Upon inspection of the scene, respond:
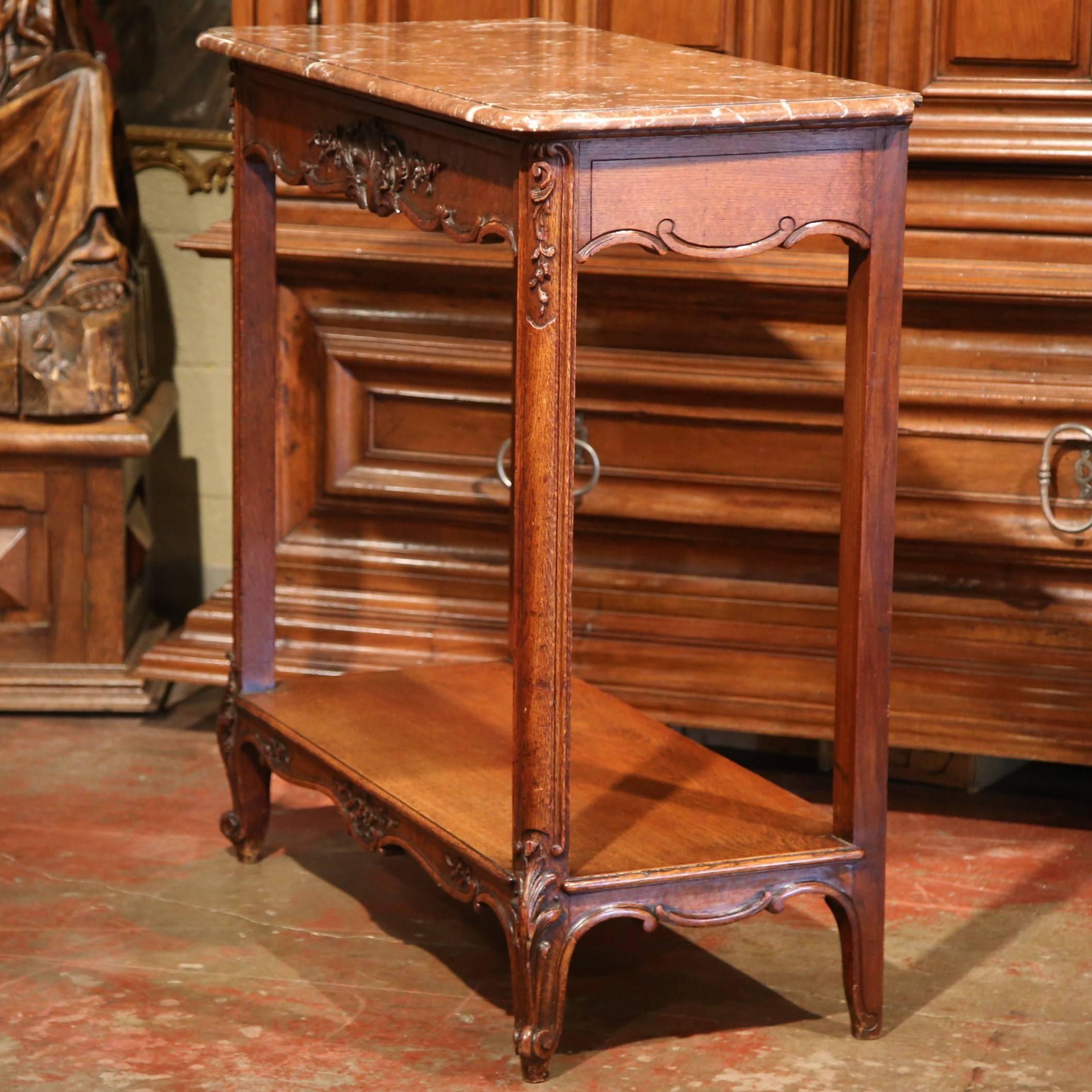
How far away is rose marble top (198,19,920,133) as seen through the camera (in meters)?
2.14

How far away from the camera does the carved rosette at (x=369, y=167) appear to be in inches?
94.4

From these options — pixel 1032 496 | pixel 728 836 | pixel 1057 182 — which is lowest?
pixel 728 836

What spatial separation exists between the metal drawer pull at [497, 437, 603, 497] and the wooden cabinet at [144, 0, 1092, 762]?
0.13 ft

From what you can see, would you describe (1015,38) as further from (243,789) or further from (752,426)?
(243,789)

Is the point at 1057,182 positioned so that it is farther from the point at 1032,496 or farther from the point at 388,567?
the point at 388,567

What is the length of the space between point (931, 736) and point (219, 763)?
1.31 metres

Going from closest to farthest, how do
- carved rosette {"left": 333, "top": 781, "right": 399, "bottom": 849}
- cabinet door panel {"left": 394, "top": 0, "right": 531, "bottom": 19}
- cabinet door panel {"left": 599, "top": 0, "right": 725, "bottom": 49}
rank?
carved rosette {"left": 333, "top": 781, "right": 399, "bottom": 849}, cabinet door panel {"left": 599, "top": 0, "right": 725, "bottom": 49}, cabinet door panel {"left": 394, "top": 0, "right": 531, "bottom": 19}

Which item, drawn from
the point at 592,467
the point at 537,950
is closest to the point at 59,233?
the point at 592,467

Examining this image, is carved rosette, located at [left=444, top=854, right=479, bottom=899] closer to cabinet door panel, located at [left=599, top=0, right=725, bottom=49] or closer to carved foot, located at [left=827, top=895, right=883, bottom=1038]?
A: carved foot, located at [left=827, top=895, right=883, bottom=1038]

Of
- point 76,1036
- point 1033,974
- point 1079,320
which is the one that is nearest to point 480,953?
point 76,1036

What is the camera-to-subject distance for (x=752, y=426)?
3371 millimetres

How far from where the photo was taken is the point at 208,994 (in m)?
2.66

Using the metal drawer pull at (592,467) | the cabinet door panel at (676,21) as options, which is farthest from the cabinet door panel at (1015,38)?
the metal drawer pull at (592,467)

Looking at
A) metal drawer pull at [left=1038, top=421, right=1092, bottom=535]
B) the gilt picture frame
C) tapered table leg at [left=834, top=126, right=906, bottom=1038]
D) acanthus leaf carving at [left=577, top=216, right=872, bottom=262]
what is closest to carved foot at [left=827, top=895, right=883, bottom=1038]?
tapered table leg at [left=834, top=126, right=906, bottom=1038]
